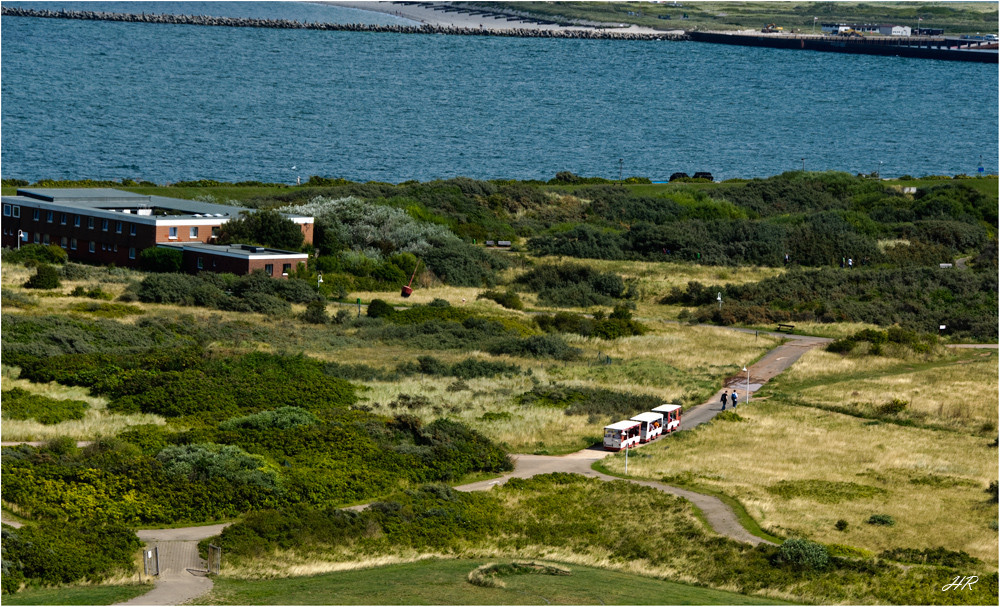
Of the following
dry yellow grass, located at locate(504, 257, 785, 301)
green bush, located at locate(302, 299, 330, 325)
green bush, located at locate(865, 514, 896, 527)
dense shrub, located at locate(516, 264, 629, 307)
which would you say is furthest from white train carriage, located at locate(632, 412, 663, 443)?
dry yellow grass, located at locate(504, 257, 785, 301)

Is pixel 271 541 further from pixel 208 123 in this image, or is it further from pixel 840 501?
pixel 208 123

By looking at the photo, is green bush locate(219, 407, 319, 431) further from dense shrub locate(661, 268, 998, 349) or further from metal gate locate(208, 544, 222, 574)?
dense shrub locate(661, 268, 998, 349)

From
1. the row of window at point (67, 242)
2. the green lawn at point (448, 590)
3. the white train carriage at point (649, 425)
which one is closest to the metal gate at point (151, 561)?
the green lawn at point (448, 590)

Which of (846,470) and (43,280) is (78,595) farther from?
(43,280)

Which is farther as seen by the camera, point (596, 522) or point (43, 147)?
point (43, 147)

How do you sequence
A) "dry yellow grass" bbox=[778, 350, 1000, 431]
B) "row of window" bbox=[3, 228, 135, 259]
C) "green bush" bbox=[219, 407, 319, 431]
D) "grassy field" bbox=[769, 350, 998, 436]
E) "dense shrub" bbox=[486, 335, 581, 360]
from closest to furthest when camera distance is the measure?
1. "green bush" bbox=[219, 407, 319, 431]
2. "grassy field" bbox=[769, 350, 998, 436]
3. "dry yellow grass" bbox=[778, 350, 1000, 431]
4. "dense shrub" bbox=[486, 335, 581, 360]
5. "row of window" bbox=[3, 228, 135, 259]

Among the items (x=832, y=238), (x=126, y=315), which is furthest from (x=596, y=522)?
(x=832, y=238)

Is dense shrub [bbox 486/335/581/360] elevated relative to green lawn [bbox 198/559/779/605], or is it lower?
lower
